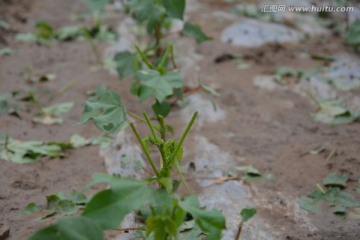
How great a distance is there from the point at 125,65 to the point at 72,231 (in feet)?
4.52

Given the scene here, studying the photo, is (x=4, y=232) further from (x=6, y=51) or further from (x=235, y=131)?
(x=6, y=51)

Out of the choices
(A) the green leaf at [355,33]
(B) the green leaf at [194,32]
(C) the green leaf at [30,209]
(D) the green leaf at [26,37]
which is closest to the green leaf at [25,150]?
(C) the green leaf at [30,209]

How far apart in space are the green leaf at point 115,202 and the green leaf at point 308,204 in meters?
0.78

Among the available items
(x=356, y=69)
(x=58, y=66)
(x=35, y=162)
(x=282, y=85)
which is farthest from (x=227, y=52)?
(x=35, y=162)

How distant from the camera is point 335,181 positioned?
1.66 metres

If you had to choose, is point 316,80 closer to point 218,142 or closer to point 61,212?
point 218,142

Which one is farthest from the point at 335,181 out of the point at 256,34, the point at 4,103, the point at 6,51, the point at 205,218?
the point at 6,51

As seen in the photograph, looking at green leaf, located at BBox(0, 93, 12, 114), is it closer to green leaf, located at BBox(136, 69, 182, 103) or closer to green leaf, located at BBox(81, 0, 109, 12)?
green leaf, located at BBox(81, 0, 109, 12)

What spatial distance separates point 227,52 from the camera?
3.21 m

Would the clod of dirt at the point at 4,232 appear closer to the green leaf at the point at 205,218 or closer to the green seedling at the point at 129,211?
the green seedling at the point at 129,211

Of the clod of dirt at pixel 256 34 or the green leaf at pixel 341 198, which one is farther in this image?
the clod of dirt at pixel 256 34

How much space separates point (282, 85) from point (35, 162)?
5.28 feet

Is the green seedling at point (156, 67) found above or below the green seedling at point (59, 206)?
above

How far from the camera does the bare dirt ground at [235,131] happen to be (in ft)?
5.04
